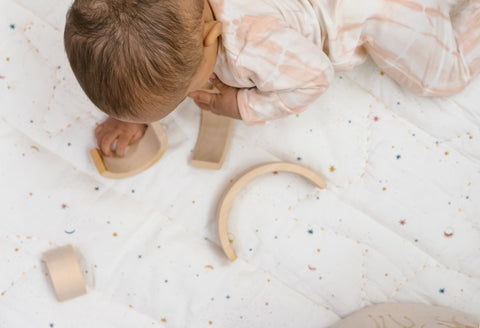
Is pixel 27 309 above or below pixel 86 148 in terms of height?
below

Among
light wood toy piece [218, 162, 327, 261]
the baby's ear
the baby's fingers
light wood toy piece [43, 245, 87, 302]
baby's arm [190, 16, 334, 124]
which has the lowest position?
light wood toy piece [43, 245, 87, 302]

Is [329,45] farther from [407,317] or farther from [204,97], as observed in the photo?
[407,317]

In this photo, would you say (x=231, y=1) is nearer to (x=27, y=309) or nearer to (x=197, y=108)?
(x=197, y=108)

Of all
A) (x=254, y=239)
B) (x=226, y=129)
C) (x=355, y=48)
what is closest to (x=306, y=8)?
(x=355, y=48)

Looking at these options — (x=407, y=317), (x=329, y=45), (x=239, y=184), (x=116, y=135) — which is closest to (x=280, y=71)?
(x=329, y=45)

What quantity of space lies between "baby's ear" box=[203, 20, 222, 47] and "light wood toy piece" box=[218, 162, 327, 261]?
1.05 ft

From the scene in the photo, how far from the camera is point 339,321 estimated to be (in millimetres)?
924

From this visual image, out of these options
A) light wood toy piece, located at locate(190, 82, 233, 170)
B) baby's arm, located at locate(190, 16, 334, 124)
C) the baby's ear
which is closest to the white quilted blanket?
light wood toy piece, located at locate(190, 82, 233, 170)

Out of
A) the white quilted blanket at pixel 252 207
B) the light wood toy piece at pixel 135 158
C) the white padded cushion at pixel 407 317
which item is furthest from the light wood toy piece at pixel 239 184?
the white padded cushion at pixel 407 317

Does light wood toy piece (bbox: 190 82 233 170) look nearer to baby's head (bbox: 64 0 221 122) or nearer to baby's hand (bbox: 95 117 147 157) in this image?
A: baby's hand (bbox: 95 117 147 157)

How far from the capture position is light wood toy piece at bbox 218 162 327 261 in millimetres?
905

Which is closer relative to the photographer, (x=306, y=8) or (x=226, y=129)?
(x=306, y=8)

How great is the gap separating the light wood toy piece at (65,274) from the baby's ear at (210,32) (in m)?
0.49

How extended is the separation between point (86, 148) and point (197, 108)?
239mm
